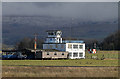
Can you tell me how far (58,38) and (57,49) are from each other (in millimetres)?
3474

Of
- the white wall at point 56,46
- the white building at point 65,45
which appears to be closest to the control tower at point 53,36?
the white building at point 65,45

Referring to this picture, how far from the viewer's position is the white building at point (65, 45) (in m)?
Answer: 83.3

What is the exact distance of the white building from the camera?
83.3 metres

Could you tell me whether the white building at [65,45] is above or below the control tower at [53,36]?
below

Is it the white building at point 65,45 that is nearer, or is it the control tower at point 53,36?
the white building at point 65,45

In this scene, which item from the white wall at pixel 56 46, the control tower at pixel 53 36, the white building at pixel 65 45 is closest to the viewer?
the white building at pixel 65 45

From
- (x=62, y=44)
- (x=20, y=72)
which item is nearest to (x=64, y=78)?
(x=20, y=72)

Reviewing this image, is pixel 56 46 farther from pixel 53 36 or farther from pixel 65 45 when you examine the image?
pixel 65 45

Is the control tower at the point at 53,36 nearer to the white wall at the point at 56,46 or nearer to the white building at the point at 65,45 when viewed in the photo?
the white building at the point at 65,45

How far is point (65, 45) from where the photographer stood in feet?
273

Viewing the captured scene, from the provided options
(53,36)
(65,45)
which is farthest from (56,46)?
(65,45)

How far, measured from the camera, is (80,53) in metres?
84.5

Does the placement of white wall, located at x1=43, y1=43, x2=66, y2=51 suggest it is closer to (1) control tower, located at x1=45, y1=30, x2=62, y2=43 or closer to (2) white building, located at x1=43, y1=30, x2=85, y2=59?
(2) white building, located at x1=43, y1=30, x2=85, y2=59

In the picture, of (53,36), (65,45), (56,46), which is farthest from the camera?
(53,36)
